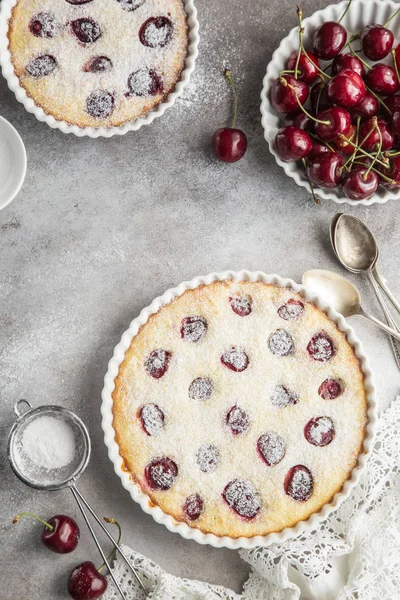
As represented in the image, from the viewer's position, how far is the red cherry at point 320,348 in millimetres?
2279

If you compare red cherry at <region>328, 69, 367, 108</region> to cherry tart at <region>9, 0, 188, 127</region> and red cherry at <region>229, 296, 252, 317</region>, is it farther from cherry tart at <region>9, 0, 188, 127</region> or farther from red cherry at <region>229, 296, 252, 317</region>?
red cherry at <region>229, 296, 252, 317</region>

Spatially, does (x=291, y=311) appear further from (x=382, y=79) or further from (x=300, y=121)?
(x=382, y=79)

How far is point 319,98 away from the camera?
2.37 m

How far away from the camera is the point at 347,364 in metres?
2.29

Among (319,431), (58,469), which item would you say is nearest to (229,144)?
(319,431)

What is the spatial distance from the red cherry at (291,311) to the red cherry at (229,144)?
1.80ft

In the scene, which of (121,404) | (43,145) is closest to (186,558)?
(121,404)

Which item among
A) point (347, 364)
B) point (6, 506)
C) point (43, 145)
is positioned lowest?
point (6, 506)

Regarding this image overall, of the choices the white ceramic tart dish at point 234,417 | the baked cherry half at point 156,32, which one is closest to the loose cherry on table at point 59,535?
the white ceramic tart dish at point 234,417

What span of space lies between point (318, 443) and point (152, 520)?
0.63m

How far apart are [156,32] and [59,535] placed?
1665 millimetres

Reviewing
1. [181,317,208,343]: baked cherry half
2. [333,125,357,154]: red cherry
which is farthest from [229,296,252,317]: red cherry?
[333,125,357,154]: red cherry

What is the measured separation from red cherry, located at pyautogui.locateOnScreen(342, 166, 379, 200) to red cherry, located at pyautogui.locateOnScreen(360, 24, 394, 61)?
40 centimetres

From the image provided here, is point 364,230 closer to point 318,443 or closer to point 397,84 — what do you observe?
point 397,84
